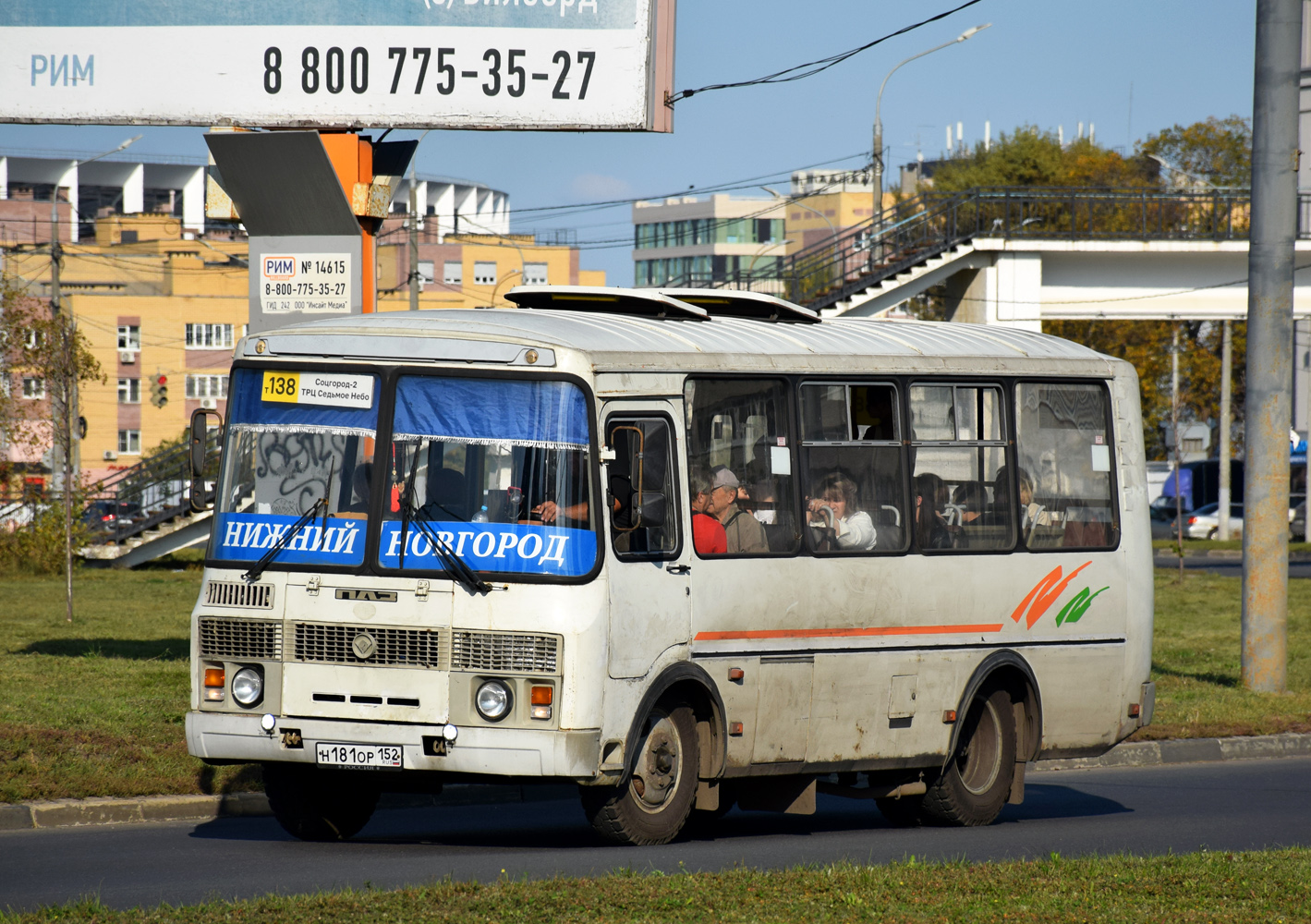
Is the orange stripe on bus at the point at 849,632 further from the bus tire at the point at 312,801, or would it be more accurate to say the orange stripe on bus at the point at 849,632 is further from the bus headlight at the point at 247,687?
the bus headlight at the point at 247,687

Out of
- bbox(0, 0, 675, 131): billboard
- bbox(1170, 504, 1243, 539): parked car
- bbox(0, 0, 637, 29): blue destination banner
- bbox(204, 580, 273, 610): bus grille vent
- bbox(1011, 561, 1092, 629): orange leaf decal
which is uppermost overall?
bbox(0, 0, 637, 29): blue destination banner

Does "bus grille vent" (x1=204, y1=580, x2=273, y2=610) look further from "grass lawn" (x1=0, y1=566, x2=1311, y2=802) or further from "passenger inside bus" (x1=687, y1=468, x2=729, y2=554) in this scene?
"passenger inside bus" (x1=687, y1=468, x2=729, y2=554)

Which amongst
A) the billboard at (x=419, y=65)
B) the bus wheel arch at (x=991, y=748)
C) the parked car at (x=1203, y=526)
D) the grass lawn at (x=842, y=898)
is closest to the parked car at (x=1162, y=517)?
the parked car at (x=1203, y=526)

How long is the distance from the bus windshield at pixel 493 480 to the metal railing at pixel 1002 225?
104 feet

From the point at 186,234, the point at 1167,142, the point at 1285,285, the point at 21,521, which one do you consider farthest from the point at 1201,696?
the point at 186,234

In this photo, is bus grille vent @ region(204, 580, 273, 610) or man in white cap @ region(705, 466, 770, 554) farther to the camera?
man in white cap @ region(705, 466, 770, 554)

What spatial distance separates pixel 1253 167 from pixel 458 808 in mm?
10227

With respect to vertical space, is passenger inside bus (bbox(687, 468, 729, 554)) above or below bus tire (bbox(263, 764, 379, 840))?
above

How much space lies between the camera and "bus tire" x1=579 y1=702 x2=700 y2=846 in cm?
919

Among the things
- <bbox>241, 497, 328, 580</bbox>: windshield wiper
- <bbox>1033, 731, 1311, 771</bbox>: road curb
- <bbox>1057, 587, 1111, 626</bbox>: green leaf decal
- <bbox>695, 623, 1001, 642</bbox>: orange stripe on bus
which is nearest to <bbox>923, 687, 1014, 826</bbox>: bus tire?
<bbox>695, 623, 1001, 642</bbox>: orange stripe on bus

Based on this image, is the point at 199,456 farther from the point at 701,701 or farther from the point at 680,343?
the point at 701,701

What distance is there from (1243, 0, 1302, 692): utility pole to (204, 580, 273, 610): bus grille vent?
1091cm

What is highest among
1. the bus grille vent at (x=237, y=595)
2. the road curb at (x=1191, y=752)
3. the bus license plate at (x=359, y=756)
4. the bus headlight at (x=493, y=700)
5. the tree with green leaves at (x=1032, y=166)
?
the tree with green leaves at (x=1032, y=166)

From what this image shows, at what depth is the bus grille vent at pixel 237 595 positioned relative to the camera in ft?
29.9
